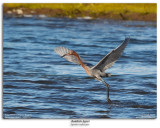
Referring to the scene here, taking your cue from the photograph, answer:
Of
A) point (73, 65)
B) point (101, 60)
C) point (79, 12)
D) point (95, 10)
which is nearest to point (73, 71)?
point (73, 65)

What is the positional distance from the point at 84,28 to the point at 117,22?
2.86ft

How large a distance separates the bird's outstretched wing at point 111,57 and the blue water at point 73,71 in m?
0.91

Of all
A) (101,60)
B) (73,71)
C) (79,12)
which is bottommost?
(73,71)

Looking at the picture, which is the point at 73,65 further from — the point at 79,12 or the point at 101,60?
the point at 101,60

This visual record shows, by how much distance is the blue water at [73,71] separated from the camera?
338 inches

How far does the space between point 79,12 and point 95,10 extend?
0.35 metres

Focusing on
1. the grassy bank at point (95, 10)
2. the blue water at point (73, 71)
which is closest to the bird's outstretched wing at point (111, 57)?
the blue water at point (73, 71)

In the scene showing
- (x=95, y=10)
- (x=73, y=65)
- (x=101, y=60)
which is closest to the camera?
(x=101, y=60)

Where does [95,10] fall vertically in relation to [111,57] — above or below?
above

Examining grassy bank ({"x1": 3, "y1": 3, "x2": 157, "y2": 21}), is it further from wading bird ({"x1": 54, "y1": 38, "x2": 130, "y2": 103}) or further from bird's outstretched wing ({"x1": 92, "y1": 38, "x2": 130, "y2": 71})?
bird's outstretched wing ({"x1": 92, "y1": 38, "x2": 130, "y2": 71})

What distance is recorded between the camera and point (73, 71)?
32.3 feet

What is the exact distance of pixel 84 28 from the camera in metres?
10.5

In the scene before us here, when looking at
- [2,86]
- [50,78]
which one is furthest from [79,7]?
[2,86]

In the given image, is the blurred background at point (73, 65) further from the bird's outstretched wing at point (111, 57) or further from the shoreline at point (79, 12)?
the bird's outstretched wing at point (111, 57)
